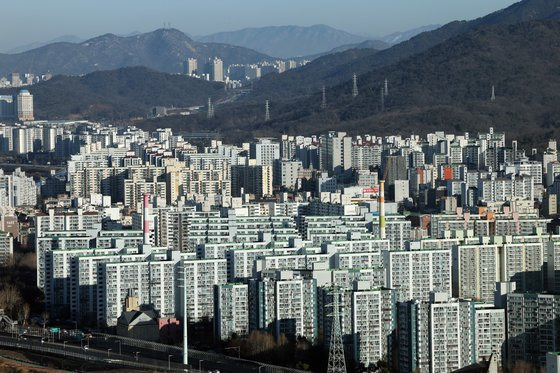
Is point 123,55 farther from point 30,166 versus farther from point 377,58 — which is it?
point 30,166

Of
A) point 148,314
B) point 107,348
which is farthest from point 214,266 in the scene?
point 107,348

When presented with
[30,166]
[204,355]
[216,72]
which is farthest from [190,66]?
[204,355]

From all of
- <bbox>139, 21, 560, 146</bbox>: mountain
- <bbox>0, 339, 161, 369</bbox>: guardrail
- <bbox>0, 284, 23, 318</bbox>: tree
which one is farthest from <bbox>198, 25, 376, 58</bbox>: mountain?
<bbox>0, 339, 161, 369</bbox>: guardrail

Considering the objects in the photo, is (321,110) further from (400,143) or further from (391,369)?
(391,369)

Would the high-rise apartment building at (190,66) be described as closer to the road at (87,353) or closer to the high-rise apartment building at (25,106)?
the high-rise apartment building at (25,106)

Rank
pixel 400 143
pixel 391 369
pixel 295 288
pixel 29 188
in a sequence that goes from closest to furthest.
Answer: pixel 391 369 < pixel 295 288 < pixel 29 188 < pixel 400 143

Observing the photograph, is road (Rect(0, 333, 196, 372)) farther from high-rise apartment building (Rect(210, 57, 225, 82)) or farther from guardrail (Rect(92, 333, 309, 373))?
high-rise apartment building (Rect(210, 57, 225, 82))
